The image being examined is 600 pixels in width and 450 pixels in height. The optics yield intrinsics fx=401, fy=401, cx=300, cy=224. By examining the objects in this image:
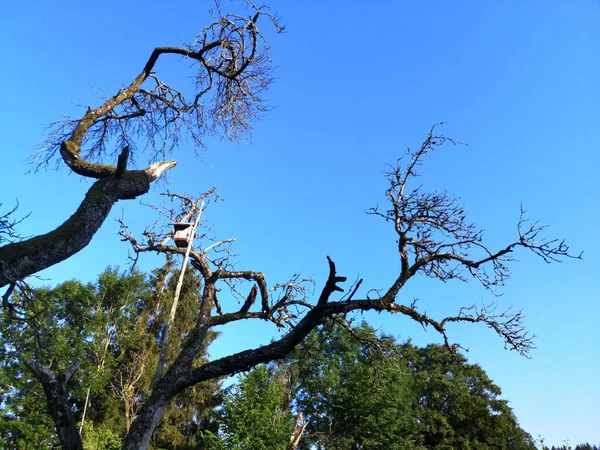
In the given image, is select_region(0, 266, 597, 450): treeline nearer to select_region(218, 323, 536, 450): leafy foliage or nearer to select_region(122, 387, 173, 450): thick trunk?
select_region(218, 323, 536, 450): leafy foliage

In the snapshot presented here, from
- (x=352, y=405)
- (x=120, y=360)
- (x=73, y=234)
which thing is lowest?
(x=352, y=405)

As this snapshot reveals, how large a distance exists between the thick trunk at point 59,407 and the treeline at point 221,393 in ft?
53.1

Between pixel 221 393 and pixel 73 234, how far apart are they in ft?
90.1

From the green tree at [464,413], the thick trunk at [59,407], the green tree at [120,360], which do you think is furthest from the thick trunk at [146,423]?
the green tree at [464,413]

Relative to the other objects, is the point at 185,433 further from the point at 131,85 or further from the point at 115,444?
the point at 131,85

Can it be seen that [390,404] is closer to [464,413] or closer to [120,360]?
[464,413]

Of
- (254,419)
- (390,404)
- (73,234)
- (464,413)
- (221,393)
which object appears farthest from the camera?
(464,413)

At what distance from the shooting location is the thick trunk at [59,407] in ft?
15.4

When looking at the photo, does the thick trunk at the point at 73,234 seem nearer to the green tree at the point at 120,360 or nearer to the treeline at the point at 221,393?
the treeline at the point at 221,393

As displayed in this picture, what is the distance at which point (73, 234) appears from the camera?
3.87 m

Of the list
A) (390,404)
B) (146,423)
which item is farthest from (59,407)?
(390,404)

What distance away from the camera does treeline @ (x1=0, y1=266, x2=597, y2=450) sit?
22.5 metres

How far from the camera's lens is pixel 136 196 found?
4824 millimetres

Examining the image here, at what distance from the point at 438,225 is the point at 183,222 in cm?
519
